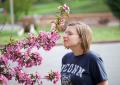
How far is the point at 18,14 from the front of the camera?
31.3 m

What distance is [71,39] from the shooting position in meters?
4.89

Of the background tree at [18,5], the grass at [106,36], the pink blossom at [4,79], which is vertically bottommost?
the grass at [106,36]

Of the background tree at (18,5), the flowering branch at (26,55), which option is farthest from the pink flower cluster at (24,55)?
the background tree at (18,5)

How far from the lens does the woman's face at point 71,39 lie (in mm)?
4879

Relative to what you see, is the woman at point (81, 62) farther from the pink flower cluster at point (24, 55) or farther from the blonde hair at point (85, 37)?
the pink flower cluster at point (24, 55)

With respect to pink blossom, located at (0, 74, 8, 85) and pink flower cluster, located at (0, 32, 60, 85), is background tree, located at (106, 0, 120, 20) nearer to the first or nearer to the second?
pink flower cluster, located at (0, 32, 60, 85)

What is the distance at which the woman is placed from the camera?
15.6 ft

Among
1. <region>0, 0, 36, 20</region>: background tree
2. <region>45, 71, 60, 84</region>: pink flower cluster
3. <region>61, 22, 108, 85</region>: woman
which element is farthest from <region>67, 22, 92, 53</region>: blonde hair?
<region>0, 0, 36, 20</region>: background tree

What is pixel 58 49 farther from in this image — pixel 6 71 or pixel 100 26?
pixel 100 26

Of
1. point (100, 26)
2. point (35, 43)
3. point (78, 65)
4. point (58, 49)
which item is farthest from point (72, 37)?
point (100, 26)

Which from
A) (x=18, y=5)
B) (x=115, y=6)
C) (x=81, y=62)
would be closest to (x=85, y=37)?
(x=81, y=62)

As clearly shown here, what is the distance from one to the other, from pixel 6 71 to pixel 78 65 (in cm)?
91

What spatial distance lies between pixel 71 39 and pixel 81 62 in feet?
0.84

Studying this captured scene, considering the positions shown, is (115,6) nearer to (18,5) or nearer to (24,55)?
(18,5)
